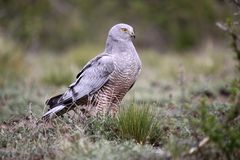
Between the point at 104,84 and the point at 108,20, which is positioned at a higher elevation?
the point at 104,84

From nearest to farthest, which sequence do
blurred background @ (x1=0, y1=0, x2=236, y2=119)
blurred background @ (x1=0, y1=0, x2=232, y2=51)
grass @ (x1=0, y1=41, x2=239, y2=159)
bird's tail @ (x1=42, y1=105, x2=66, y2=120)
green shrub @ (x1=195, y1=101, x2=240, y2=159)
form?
green shrub @ (x1=195, y1=101, x2=240, y2=159), grass @ (x1=0, y1=41, x2=239, y2=159), bird's tail @ (x1=42, y1=105, x2=66, y2=120), blurred background @ (x1=0, y1=0, x2=236, y2=119), blurred background @ (x1=0, y1=0, x2=232, y2=51)

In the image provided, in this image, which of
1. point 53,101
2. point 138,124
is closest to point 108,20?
point 53,101

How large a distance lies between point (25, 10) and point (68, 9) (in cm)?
357

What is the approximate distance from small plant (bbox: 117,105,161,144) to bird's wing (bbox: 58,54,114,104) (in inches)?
33.2

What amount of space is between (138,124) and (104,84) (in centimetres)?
105

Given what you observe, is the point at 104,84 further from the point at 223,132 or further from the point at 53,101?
the point at 223,132

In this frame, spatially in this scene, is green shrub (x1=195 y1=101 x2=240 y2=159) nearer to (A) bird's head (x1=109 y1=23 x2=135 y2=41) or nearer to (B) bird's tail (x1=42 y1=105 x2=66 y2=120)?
(B) bird's tail (x1=42 y1=105 x2=66 y2=120)

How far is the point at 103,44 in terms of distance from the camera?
65.4 feet

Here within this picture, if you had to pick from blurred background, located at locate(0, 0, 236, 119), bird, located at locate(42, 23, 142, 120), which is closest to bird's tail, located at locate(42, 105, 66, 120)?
bird, located at locate(42, 23, 142, 120)

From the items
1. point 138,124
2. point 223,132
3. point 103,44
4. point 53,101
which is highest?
point 223,132

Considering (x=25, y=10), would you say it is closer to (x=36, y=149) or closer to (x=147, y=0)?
(x=147, y=0)

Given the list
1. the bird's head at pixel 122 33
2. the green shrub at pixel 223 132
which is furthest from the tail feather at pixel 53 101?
the green shrub at pixel 223 132

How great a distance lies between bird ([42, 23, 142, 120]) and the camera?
6.78 m

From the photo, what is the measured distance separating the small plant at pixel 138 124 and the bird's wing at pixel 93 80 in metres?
0.84
